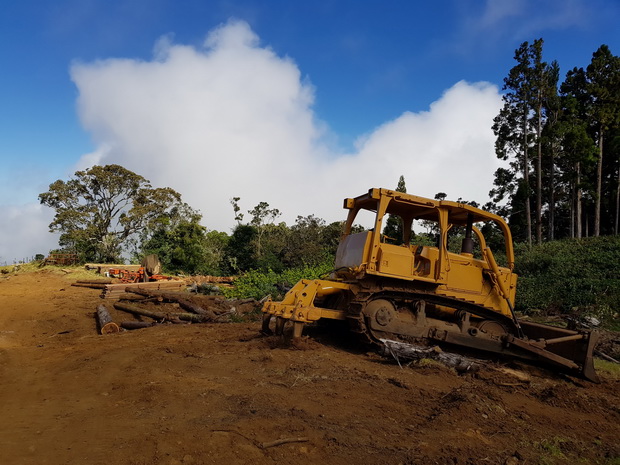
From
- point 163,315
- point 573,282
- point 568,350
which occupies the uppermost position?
point 573,282

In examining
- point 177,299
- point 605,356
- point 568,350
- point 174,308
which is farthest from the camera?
point 177,299

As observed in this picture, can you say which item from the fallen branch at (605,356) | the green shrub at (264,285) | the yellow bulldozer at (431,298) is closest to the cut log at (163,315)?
the green shrub at (264,285)

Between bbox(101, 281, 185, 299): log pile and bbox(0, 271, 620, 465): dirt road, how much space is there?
703 centimetres

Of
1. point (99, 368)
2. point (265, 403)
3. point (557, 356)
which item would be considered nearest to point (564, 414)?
point (557, 356)

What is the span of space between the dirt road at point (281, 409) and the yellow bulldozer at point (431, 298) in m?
0.56

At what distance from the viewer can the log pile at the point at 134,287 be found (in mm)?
15734

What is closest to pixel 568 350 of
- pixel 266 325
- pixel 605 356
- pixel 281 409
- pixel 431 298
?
pixel 431 298

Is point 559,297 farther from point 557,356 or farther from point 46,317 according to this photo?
point 46,317

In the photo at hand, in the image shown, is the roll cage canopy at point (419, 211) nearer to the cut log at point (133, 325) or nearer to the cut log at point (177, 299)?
the cut log at point (133, 325)

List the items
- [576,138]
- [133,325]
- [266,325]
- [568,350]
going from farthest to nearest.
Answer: [576,138], [133,325], [266,325], [568,350]

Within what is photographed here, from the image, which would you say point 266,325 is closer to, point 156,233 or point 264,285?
point 264,285

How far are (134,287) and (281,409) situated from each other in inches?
502

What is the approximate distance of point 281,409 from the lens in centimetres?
484

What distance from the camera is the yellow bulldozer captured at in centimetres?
788
